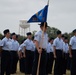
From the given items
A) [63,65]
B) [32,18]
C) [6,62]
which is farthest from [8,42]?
[63,65]

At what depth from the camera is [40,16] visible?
10648mm

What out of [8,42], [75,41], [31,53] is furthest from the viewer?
[31,53]

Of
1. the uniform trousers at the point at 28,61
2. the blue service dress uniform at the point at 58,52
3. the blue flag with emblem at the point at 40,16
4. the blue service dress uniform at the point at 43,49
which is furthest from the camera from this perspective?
the uniform trousers at the point at 28,61

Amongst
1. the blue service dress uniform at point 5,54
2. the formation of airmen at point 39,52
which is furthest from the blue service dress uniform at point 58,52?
the blue service dress uniform at point 5,54

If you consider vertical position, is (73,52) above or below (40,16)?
below

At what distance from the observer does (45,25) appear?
34.1 ft

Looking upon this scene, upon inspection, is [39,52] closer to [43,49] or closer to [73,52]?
[43,49]

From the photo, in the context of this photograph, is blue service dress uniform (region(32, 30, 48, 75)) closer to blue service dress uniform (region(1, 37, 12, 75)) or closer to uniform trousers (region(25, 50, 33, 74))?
blue service dress uniform (region(1, 37, 12, 75))

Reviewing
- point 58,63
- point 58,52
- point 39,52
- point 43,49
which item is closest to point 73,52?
point 58,52

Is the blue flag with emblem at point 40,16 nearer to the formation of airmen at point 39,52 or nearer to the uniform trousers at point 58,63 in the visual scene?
the formation of airmen at point 39,52

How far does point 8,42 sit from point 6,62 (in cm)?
77

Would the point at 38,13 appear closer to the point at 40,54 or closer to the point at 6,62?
the point at 40,54

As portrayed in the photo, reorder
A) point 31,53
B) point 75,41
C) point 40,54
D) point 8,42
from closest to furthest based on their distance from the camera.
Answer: point 40,54
point 8,42
point 75,41
point 31,53

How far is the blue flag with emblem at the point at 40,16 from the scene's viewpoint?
34.5ft
